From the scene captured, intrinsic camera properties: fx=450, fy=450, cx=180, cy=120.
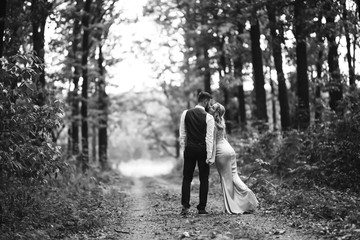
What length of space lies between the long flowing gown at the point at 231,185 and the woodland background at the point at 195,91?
2.43ft

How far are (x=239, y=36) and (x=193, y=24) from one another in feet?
8.40

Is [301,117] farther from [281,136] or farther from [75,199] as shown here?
[75,199]

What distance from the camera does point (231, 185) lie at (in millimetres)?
9797

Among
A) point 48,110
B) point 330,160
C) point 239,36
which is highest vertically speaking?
point 239,36

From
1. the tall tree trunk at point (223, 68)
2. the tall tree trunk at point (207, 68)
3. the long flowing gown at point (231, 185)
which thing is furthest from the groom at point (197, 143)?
the tall tree trunk at point (207, 68)

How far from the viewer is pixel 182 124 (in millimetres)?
9797

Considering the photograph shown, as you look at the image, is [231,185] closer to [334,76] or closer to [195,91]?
[334,76]

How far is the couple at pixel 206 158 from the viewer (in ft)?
31.6

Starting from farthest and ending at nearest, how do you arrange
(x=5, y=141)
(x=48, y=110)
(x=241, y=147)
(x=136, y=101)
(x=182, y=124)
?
(x=136, y=101), (x=241, y=147), (x=182, y=124), (x=48, y=110), (x=5, y=141)

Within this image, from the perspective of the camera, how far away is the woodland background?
8.22 metres

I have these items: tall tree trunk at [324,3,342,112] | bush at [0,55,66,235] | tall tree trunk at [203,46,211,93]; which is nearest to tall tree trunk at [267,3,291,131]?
tall tree trunk at [324,3,342,112]

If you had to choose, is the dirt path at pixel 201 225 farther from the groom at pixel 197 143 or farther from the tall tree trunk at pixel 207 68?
the tall tree trunk at pixel 207 68

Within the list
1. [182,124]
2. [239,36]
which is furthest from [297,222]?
[239,36]

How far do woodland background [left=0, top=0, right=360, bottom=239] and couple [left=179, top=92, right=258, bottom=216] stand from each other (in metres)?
0.93
